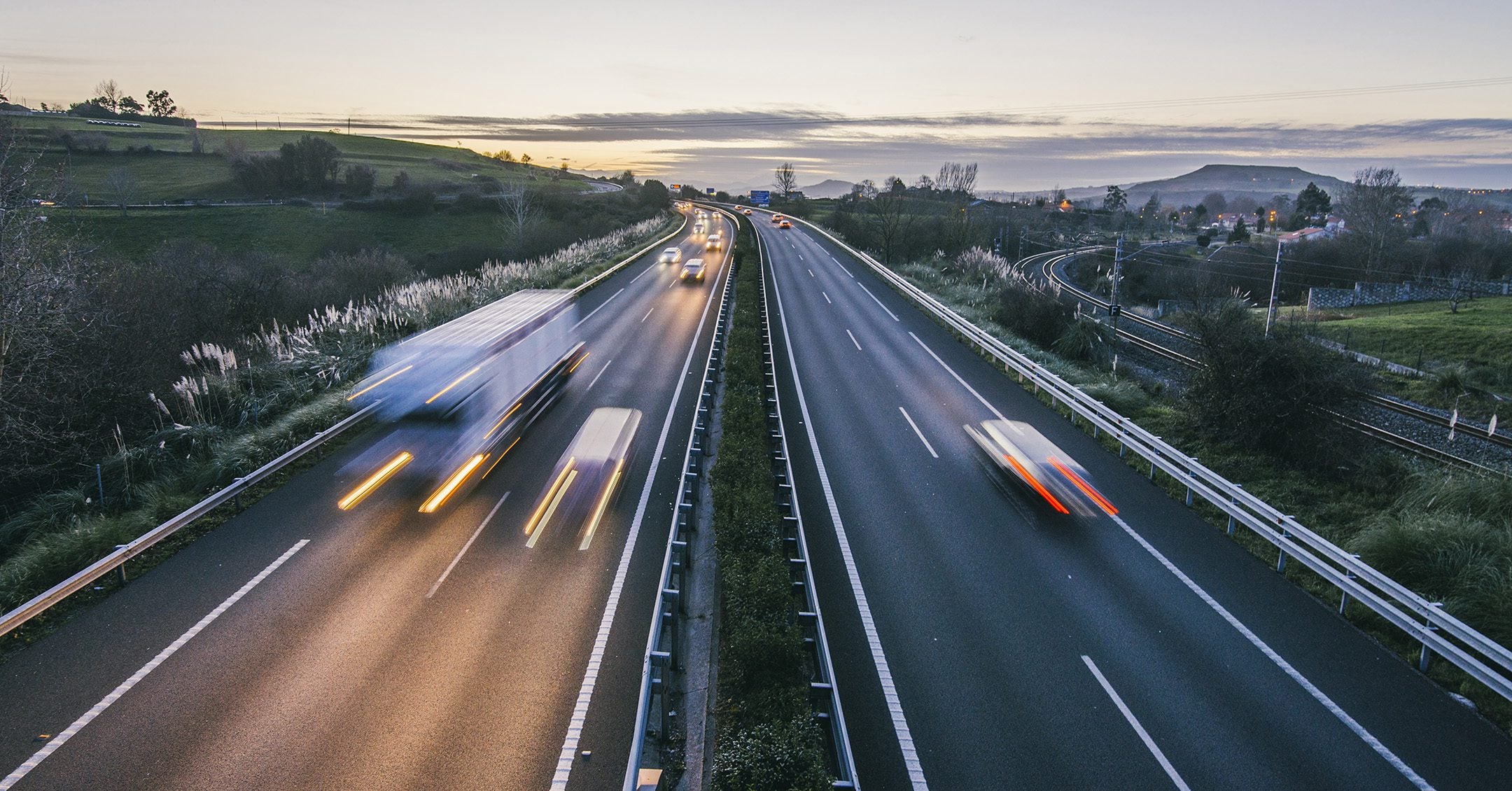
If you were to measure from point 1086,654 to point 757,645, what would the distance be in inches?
170

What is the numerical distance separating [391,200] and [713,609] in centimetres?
8145

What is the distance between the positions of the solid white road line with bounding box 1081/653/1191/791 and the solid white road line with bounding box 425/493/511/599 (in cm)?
893

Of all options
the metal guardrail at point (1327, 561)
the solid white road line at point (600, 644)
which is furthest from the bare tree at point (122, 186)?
the metal guardrail at point (1327, 561)

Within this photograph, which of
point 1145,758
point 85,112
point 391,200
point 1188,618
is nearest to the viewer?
point 1145,758

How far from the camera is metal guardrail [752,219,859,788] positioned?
7160 millimetres

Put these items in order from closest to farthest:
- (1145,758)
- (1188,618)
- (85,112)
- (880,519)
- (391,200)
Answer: (1145,758), (1188,618), (880,519), (391,200), (85,112)

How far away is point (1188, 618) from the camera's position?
9930 millimetres

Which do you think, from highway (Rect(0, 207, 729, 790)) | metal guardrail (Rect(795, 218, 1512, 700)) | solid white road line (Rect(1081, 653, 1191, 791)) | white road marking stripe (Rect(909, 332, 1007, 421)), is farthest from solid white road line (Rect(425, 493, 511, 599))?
metal guardrail (Rect(795, 218, 1512, 700))

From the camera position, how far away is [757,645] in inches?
328

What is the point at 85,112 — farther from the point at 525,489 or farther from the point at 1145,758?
the point at 1145,758

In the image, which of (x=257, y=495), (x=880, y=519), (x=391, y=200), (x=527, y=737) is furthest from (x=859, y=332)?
(x=391, y=200)

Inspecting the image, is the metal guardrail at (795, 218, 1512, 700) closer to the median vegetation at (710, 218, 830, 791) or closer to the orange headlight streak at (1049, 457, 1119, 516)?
the orange headlight streak at (1049, 457, 1119, 516)

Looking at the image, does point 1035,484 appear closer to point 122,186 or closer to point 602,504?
point 602,504

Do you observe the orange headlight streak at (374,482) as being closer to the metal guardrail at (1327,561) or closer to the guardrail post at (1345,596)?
the metal guardrail at (1327,561)
